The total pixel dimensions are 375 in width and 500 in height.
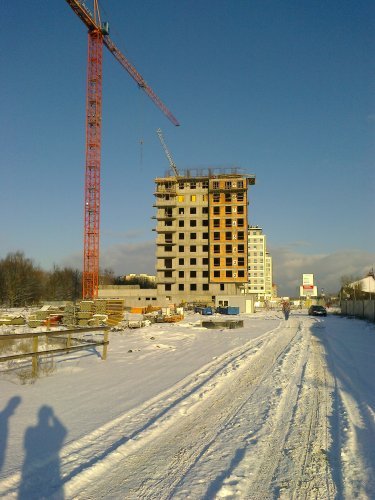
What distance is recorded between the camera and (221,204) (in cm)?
9538

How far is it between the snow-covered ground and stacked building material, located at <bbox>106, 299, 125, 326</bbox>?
22178 mm

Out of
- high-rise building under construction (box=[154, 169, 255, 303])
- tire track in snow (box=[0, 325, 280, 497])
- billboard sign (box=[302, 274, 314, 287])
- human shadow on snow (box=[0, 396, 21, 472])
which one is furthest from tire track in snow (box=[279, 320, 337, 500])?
billboard sign (box=[302, 274, 314, 287])

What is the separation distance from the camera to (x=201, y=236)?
96.3 metres

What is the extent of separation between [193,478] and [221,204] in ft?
301

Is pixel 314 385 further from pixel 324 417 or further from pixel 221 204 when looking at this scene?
pixel 221 204

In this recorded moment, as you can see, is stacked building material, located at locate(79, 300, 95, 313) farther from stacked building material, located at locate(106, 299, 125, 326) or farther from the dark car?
the dark car

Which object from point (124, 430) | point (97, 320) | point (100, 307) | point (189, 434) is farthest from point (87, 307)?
point (189, 434)

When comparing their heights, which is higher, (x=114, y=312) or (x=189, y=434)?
(x=189, y=434)

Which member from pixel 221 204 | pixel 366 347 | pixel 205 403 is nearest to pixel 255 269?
pixel 221 204

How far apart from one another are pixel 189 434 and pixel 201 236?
90.3 meters

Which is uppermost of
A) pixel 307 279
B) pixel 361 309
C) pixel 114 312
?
pixel 307 279

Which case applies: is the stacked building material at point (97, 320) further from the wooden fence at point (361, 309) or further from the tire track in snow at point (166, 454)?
the wooden fence at point (361, 309)

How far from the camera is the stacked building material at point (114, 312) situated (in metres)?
33.7

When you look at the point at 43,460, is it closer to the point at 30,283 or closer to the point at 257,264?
the point at 30,283
